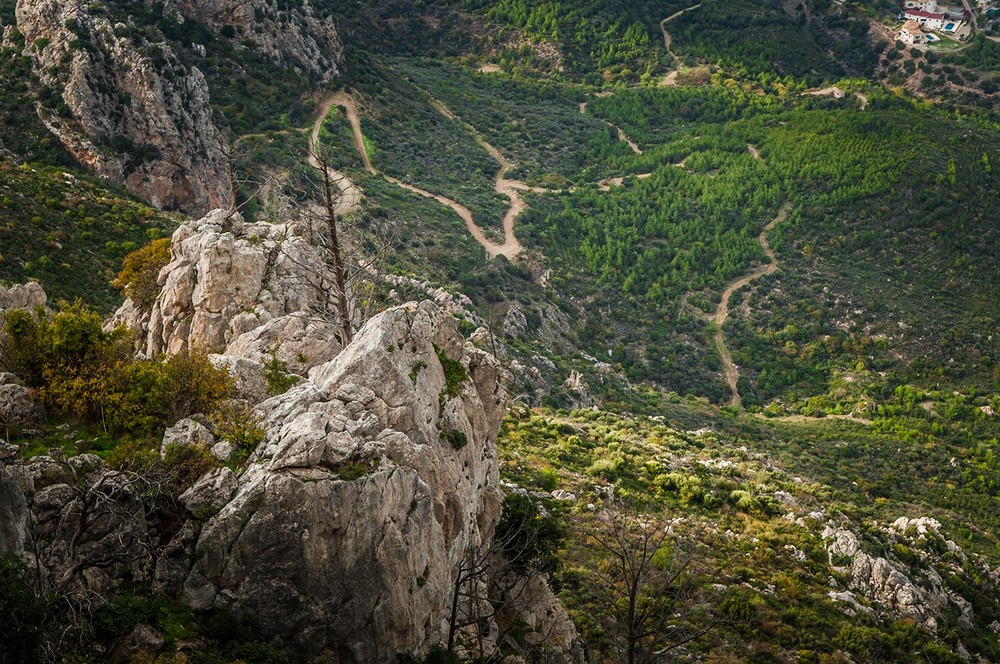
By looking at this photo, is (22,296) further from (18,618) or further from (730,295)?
(730,295)

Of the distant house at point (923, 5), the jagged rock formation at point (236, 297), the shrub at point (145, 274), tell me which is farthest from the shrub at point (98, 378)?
the distant house at point (923, 5)

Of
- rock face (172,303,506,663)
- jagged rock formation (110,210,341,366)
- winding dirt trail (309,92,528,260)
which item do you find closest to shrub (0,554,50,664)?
rock face (172,303,506,663)

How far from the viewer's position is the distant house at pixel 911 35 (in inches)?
6137

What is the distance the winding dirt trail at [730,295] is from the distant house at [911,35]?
217 ft

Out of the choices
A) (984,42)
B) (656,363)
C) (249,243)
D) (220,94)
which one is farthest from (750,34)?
(249,243)

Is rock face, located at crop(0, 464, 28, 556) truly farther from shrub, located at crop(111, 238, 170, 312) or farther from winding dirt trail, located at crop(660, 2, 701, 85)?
winding dirt trail, located at crop(660, 2, 701, 85)

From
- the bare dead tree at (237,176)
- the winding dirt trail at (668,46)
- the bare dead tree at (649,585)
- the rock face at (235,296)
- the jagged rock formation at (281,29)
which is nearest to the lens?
the rock face at (235,296)

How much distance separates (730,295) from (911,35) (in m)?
86.2

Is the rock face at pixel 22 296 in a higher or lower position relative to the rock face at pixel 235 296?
lower

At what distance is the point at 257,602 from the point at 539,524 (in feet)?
48.7

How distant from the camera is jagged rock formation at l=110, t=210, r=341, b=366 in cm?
3041

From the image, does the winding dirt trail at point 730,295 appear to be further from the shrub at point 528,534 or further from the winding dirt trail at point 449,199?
the shrub at point 528,534

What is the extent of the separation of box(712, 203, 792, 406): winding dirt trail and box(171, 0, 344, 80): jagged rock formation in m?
54.1

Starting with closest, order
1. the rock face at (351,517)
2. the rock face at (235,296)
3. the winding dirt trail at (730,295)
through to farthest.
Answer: the rock face at (351,517)
the rock face at (235,296)
the winding dirt trail at (730,295)
